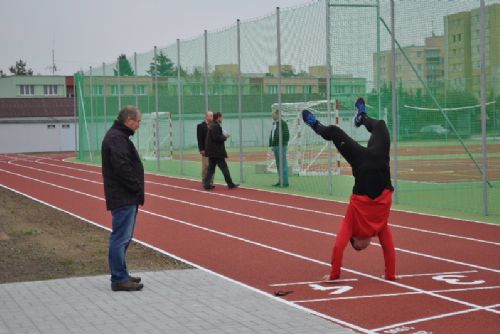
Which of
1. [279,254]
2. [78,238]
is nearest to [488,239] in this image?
[279,254]

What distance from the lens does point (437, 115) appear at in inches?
731

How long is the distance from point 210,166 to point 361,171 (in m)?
13.6

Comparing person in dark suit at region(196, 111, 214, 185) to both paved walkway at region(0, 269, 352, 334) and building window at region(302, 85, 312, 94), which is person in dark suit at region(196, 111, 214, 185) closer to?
building window at region(302, 85, 312, 94)

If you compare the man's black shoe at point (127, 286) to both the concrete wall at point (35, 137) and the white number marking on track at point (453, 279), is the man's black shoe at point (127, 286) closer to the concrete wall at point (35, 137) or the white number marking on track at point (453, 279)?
the white number marking on track at point (453, 279)

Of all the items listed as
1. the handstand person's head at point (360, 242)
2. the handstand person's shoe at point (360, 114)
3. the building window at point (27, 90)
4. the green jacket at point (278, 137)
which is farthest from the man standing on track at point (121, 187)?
the building window at point (27, 90)

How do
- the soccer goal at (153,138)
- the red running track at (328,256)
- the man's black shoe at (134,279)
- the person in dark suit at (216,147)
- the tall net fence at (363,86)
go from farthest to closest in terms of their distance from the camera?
1. the soccer goal at (153,138)
2. the person in dark suit at (216,147)
3. the tall net fence at (363,86)
4. the man's black shoe at (134,279)
5. the red running track at (328,256)

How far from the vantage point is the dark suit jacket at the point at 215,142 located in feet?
76.4

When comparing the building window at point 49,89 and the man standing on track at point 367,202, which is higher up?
the building window at point 49,89

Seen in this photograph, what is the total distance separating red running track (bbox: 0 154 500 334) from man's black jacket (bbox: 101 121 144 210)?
5.10ft

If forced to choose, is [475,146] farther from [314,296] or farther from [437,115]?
[314,296]

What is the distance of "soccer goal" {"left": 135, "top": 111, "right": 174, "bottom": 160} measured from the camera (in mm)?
38531

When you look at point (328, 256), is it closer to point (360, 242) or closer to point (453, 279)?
point (360, 242)

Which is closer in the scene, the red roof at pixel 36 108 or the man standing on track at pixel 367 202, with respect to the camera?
the man standing on track at pixel 367 202

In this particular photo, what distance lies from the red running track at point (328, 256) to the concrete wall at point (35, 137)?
47848 mm
